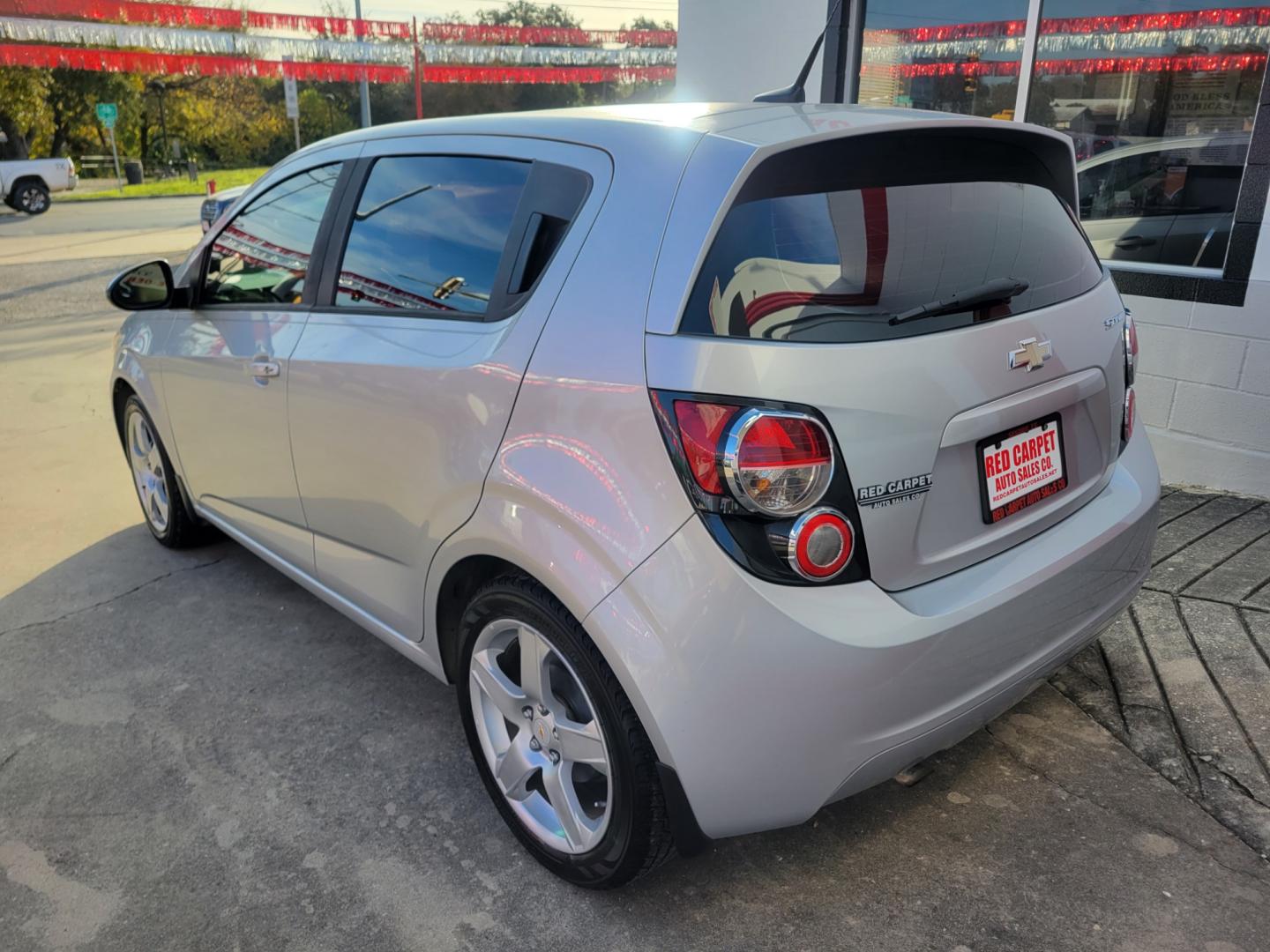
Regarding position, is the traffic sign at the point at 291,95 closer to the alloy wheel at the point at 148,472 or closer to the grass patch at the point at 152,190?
the grass patch at the point at 152,190

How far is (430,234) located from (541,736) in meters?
1.35

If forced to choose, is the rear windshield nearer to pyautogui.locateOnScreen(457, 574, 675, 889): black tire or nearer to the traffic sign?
→ pyautogui.locateOnScreen(457, 574, 675, 889): black tire

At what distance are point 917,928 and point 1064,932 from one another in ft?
1.04

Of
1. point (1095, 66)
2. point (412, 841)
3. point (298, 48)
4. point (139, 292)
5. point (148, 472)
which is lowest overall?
point (412, 841)

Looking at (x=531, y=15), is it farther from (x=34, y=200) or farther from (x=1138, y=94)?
(x=1138, y=94)

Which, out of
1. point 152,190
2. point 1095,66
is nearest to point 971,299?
point 1095,66

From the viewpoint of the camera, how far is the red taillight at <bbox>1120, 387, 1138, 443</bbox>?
8.48 ft

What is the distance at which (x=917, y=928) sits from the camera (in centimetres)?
220

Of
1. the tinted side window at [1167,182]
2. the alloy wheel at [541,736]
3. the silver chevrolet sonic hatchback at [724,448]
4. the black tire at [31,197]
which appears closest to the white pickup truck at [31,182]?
the black tire at [31,197]

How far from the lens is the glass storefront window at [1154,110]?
4832 millimetres

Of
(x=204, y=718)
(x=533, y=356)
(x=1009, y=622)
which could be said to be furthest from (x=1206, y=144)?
(x=204, y=718)

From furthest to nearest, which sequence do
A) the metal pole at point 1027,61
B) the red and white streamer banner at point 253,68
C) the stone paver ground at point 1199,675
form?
the red and white streamer banner at point 253,68
the metal pole at point 1027,61
the stone paver ground at point 1199,675

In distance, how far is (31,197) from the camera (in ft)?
73.2

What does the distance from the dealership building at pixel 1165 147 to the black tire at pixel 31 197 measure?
21.9 meters
